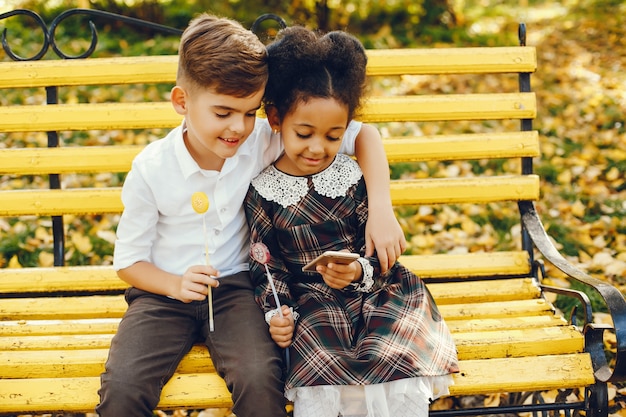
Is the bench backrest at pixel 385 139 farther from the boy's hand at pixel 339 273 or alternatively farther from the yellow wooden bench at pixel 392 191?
the boy's hand at pixel 339 273

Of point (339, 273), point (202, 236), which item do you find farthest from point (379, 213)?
point (202, 236)

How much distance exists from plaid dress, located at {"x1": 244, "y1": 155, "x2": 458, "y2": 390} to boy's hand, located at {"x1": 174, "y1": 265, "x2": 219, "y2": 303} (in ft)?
0.67

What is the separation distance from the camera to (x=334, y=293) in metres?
2.34

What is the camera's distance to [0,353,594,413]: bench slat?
2.12 m

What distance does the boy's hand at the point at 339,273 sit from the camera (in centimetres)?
215

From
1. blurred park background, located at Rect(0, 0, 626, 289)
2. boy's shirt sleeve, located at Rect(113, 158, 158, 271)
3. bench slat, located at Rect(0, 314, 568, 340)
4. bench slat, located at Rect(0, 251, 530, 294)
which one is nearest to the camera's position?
boy's shirt sleeve, located at Rect(113, 158, 158, 271)

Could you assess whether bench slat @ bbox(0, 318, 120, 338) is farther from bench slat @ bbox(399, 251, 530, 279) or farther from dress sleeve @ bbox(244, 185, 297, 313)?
bench slat @ bbox(399, 251, 530, 279)

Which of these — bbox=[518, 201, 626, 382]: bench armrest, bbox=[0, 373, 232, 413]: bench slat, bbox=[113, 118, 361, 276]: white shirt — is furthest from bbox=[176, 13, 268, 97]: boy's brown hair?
bbox=[518, 201, 626, 382]: bench armrest

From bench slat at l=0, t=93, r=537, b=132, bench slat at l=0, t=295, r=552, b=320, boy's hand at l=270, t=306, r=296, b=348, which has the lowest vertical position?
bench slat at l=0, t=295, r=552, b=320

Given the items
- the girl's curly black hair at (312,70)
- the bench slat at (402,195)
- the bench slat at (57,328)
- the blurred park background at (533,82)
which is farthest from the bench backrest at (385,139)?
the blurred park background at (533,82)

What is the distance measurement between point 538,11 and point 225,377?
26.8 ft

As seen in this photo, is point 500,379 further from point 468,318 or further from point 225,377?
point 225,377

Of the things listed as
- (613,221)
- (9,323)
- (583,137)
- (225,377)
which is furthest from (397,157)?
(583,137)

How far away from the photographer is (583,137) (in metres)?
5.21
